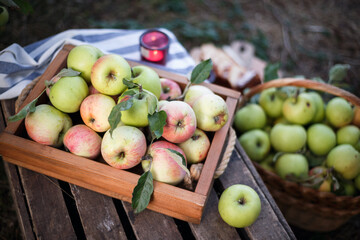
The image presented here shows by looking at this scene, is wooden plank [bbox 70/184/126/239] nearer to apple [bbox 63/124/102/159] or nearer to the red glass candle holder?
apple [bbox 63/124/102/159]

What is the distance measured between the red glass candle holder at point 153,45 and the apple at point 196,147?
648 millimetres

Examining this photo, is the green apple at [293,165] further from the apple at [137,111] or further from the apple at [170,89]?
the apple at [137,111]

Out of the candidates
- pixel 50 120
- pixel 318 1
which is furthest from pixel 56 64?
pixel 318 1

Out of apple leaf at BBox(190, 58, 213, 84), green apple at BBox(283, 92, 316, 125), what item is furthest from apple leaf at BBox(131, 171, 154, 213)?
green apple at BBox(283, 92, 316, 125)

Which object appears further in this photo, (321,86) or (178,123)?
(321,86)

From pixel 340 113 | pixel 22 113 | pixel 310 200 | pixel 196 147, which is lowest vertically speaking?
pixel 310 200

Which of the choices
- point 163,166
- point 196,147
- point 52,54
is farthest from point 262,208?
point 52,54

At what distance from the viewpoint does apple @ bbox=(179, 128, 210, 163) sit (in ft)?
3.45

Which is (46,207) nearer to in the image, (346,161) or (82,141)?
(82,141)

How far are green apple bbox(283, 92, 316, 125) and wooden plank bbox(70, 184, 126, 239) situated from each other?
1.17 meters

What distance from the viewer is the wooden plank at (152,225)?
3.36 ft

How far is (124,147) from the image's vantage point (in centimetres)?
92

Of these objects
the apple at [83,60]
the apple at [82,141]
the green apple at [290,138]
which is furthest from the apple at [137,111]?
the green apple at [290,138]

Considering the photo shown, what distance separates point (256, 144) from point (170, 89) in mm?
737
